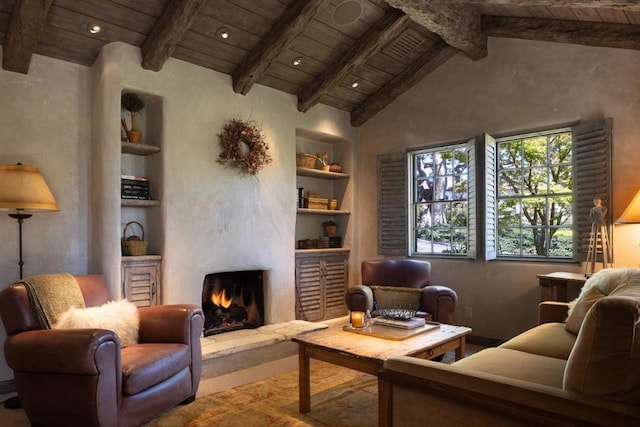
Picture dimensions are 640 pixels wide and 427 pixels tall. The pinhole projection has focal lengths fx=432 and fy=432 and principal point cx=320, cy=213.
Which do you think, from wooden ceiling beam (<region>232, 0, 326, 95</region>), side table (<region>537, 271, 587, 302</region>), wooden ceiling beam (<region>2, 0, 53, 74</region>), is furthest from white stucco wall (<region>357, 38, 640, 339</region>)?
wooden ceiling beam (<region>2, 0, 53, 74</region>)

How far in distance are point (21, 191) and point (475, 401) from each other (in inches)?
127

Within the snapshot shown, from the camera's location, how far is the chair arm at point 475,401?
1402mm

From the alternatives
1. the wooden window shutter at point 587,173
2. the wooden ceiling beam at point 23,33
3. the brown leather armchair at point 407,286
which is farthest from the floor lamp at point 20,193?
the wooden window shutter at point 587,173

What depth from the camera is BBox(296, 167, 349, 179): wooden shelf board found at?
5253mm

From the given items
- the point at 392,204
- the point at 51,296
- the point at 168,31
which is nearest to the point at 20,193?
the point at 51,296

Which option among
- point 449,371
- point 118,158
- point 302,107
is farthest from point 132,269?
point 449,371

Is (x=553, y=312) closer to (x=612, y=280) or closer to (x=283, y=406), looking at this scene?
(x=612, y=280)

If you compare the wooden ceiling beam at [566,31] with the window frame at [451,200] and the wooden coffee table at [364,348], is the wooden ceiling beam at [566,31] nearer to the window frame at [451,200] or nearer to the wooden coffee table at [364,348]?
the window frame at [451,200]

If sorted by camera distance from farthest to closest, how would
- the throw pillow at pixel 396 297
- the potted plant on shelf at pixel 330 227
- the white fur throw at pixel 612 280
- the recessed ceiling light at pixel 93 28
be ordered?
the potted plant on shelf at pixel 330 227 < the throw pillow at pixel 396 297 < the recessed ceiling light at pixel 93 28 < the white fur throw at pixel 612 280

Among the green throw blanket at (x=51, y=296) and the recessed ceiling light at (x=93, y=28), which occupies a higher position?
the recessed ceiling light at (x=93, y=28)

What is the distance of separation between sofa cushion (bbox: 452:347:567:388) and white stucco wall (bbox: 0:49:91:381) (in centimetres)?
331

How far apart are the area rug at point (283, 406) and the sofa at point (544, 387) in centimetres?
104

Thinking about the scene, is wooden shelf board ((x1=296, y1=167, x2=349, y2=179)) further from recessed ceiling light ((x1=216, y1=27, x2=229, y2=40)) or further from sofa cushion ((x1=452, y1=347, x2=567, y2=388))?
sofa cushion ((x1=452, y1=347, x2=567, y2=388))

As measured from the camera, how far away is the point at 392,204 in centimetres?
540
